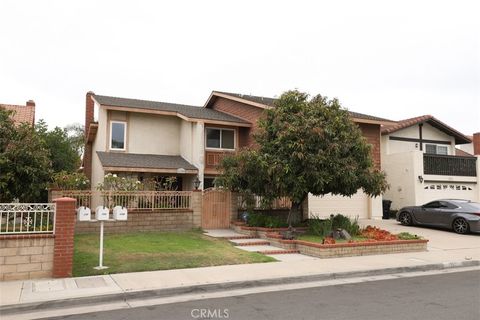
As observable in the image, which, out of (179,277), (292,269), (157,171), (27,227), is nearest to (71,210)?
(27,227)

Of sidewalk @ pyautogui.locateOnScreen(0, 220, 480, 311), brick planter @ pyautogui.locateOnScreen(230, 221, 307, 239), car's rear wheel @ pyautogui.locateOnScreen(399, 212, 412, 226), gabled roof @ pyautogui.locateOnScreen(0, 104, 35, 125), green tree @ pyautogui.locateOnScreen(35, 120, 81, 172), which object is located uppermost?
gabled roof @ pyautogui.locateOnScreen(0, 104, 35, 125)

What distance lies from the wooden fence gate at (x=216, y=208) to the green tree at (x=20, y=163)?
595cm

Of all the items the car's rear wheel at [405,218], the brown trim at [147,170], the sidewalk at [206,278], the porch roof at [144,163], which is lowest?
the sidewalk at [206,278]

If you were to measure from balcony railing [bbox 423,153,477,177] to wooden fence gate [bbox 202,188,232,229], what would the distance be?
12611 millimetres

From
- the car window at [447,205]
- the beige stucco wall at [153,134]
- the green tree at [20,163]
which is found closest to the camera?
the green tree at [20,163]

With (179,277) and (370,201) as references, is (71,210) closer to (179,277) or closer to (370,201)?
(179,277)

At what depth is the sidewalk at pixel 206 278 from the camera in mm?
7348

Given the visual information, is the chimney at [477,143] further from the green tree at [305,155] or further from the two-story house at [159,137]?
the green tree at [305,155]

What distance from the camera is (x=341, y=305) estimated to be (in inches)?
273

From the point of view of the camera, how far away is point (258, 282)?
339 inches

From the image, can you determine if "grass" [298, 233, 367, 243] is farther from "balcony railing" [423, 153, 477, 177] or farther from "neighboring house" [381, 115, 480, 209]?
"balcony railing" [423, 153, 477, 177]

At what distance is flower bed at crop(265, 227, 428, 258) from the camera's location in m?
11.8

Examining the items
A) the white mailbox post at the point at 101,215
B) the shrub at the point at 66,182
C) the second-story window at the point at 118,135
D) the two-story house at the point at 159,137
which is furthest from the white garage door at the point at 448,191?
the white mailbox post at the point at 101,215

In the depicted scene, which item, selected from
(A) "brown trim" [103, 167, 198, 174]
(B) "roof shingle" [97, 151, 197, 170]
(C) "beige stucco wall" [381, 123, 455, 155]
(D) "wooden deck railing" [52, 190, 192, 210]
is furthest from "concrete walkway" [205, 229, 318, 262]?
(C) "beige stucco wall" [381, 123, 455, 155]
